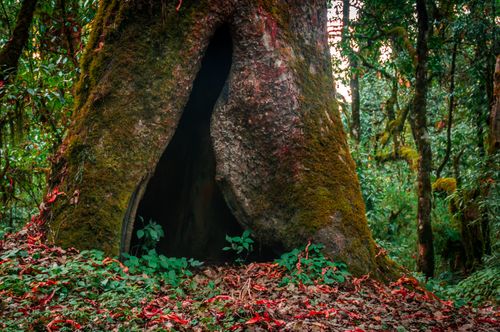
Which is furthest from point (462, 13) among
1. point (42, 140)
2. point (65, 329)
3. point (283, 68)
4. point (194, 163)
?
point (65, 329)

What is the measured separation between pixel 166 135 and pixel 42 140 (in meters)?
4.09

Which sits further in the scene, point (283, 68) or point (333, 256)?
point (283, 68)

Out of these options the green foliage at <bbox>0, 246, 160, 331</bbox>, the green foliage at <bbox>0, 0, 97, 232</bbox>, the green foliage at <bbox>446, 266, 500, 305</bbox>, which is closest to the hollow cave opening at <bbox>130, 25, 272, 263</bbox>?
the green foliage at <bbox>0, 0, 97, 232</bbox>

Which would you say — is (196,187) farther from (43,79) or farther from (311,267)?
(43,79)

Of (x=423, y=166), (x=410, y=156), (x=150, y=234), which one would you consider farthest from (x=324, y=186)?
(x=410, y=156)

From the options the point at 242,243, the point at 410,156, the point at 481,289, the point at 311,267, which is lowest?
the point at 481,289

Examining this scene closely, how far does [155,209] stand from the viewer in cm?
661

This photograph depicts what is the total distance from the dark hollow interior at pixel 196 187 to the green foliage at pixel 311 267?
132cm

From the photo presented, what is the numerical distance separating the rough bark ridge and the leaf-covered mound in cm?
60

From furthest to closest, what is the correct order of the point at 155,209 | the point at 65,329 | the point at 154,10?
the point at 155,209 < the point at 154,10 < the point at 65,329

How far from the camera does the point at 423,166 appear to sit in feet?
31.2

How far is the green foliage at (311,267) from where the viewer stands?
16.6ft

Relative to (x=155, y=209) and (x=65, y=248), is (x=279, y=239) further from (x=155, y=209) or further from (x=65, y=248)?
(x=65, y=248)

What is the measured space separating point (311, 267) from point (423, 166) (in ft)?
17.1
